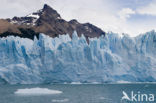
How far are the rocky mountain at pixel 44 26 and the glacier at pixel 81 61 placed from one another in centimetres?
3344

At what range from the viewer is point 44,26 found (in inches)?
3191

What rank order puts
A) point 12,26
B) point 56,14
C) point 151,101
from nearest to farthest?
point 151,101 → point 12,26 → point 56,14

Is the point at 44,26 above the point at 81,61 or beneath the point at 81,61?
above

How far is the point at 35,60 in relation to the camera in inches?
1558

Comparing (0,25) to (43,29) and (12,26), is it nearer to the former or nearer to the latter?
(12,26)

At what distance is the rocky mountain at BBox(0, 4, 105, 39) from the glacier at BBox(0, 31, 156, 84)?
110 ft

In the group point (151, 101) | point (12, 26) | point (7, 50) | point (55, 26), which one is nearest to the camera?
point (151, 101)

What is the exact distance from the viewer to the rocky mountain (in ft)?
245

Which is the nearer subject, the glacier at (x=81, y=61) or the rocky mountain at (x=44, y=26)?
the glacier at (x=81, y=61)

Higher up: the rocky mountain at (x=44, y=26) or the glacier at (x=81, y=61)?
the rocky mountain at (x=44, y=26)

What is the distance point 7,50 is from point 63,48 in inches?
301

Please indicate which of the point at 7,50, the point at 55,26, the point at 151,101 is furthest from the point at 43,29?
the point at 151,101

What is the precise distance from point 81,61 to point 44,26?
4453 cm

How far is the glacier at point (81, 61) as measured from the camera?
3778 cm
